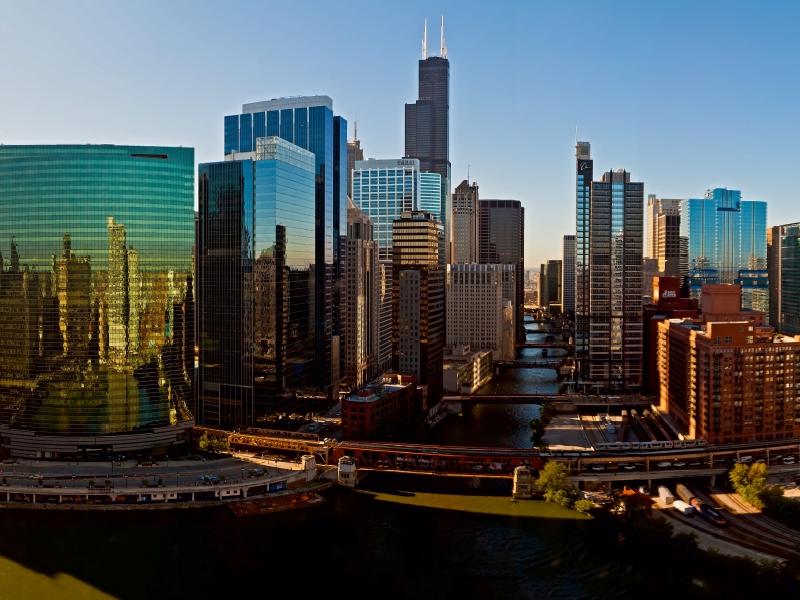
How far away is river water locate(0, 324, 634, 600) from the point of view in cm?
5000

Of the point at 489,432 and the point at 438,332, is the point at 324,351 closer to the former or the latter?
the point at 438,332

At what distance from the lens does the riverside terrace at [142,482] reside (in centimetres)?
6688

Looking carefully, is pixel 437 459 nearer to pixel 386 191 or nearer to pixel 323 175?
pixel 323 175

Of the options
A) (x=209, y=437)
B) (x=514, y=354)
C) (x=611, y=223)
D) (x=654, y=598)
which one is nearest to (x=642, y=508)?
(x=654, y=598)

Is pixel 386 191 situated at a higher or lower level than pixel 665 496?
higher

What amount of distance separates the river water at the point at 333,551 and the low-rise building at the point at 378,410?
10633 mm

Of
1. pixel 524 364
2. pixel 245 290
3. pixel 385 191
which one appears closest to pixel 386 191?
pixel 385 191

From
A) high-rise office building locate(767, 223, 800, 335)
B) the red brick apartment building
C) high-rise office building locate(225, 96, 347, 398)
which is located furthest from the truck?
high-rise office building locate(767, 223, 800, 335)

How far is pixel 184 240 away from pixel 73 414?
76.5 ft

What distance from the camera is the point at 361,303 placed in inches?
4774

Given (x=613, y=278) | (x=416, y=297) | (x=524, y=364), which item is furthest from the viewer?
(x=524, y=364)

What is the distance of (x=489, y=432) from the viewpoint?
94000 mm

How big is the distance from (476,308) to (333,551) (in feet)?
365

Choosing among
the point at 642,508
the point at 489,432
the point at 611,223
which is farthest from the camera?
the point at 611,223
